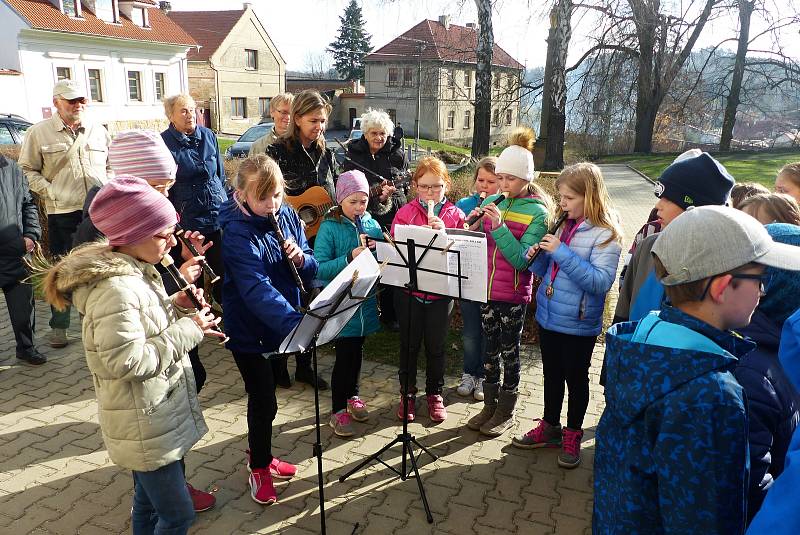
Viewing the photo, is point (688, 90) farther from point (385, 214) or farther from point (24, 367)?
point (24, 367)

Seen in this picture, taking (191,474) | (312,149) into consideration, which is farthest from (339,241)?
(191,474)

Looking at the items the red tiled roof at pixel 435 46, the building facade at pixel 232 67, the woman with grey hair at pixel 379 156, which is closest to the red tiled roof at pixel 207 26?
the building facade at pixel 232 67

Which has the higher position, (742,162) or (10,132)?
(10,132)

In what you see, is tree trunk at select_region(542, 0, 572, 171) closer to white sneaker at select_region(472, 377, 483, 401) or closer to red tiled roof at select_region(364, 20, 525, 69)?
red tiled roof at select_region(364, 20, 525, 69)

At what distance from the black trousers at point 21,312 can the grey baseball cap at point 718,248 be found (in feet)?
17.9

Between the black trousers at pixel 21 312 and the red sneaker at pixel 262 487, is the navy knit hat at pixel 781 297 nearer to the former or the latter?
the red sneaker at pixel 262 487

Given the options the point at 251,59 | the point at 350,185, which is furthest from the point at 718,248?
the point at 251,59

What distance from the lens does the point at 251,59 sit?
43.0 metres

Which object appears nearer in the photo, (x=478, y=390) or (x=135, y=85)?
(x=478, y=390)

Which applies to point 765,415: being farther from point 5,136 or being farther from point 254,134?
point 254,134

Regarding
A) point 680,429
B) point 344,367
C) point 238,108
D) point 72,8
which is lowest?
point 344,367

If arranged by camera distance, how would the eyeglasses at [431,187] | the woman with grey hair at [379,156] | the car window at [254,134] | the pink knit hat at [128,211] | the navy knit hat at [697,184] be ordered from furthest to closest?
the car window at [254,134], the woman with grey hair at [379,156], the eyeglasses at [431,187], the navy knit hat at [697,184], the pink knit hat at [128,211]

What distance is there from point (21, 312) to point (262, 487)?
326 cm

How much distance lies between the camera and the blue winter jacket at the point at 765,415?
1.90 meters
